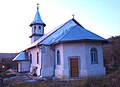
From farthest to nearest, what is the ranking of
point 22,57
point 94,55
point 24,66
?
point 22,57
point 24,66
point 94,55

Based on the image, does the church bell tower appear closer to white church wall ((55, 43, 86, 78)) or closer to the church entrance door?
white church wall ((55, 43, 86, 78))

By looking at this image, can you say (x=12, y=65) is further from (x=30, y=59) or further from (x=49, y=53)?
(x=49, y=53)

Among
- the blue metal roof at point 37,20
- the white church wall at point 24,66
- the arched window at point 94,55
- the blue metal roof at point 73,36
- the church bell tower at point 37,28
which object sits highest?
the blue metal roof at point 37,20

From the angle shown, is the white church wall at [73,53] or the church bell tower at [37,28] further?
the church bell tower at [37,28]

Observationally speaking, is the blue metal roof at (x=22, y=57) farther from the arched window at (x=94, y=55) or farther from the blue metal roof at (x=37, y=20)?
the arched window at (x=94, y=55)

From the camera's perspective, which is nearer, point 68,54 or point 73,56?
point 73,56

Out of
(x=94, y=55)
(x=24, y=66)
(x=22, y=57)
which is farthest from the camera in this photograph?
(x=22, y=57)

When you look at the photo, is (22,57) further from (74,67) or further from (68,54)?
(74,67)

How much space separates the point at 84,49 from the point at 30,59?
12.8 meters

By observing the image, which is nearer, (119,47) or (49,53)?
(49,53)

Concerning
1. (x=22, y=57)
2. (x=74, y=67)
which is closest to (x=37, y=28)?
(x=22, y=57)

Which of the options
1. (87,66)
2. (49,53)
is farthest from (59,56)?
(87,66)

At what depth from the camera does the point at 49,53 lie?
22.5m

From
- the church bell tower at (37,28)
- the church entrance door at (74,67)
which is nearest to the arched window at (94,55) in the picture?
the church entrance door at (74,67)
